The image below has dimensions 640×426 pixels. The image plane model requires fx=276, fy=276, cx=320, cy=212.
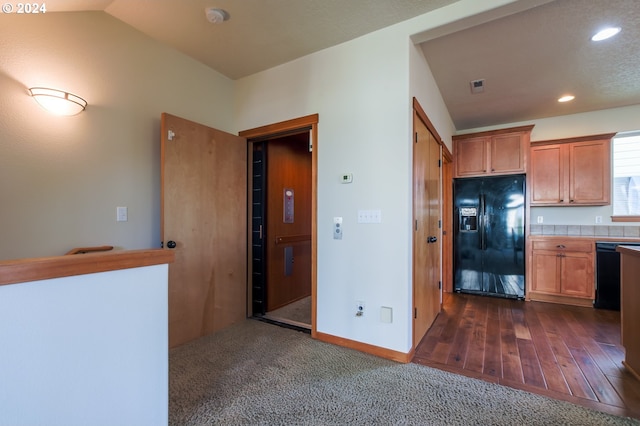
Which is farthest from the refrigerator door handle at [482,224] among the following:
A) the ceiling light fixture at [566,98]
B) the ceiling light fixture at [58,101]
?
the ceiling light fixture at [58,101]

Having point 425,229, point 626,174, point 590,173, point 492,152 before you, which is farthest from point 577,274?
point 425,229

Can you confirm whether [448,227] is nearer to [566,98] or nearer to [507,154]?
[507,154]

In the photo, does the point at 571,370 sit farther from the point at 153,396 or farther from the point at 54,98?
the point at 54,98

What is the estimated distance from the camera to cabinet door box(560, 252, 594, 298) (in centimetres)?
357

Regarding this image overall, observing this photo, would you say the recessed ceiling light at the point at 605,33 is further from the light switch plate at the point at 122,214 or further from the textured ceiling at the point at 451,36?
the light switch plate at the point at 122,214

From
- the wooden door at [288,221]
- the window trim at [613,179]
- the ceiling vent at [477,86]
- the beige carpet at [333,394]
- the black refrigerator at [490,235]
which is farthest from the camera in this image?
the black refrigerator at [490,235]

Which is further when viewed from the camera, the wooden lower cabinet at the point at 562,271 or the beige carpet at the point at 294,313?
the wooden lower cabinet at the point at 562,271

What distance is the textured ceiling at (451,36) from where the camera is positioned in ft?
6.60

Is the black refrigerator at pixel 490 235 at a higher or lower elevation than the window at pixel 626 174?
lower

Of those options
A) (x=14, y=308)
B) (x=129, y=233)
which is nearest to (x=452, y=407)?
(x=14, y=308)

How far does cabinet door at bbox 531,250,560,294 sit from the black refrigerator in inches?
8.3

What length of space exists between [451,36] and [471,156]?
2285 millimetres

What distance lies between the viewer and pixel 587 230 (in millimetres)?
3947

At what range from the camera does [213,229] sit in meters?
2.76
